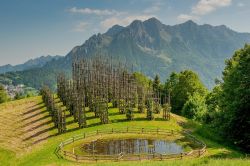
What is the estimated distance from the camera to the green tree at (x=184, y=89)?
12388 centimetres

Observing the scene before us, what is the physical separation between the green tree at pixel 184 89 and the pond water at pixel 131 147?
172 feet

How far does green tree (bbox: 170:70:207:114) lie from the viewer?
406 ft

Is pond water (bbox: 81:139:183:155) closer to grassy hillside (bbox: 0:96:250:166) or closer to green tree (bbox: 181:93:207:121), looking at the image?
grassy hillside (bbox: 0:96:250:166)

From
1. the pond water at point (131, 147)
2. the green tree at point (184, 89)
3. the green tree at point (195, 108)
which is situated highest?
the green tree at point (184, 89)

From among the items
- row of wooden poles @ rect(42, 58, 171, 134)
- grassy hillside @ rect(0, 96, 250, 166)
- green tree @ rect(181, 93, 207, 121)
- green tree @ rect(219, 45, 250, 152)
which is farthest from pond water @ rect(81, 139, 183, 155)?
green tree @ rect(181, 93, 207, 121)

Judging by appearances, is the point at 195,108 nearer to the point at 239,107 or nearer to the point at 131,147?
the point at 131,147

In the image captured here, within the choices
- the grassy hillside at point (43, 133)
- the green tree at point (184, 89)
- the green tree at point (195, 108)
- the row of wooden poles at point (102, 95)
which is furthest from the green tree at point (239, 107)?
the green tree at point (184, 89)

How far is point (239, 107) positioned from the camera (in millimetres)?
60812

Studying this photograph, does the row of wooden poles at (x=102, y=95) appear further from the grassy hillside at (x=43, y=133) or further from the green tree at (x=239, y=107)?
the green tree at (x=239, y=107)

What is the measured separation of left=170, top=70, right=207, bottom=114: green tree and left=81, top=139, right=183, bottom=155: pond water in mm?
52285

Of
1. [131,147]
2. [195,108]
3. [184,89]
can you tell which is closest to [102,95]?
[195,108]

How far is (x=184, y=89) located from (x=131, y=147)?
199 feet

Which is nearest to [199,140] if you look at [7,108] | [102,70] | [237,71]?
[237,71]

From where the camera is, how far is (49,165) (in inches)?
2239
